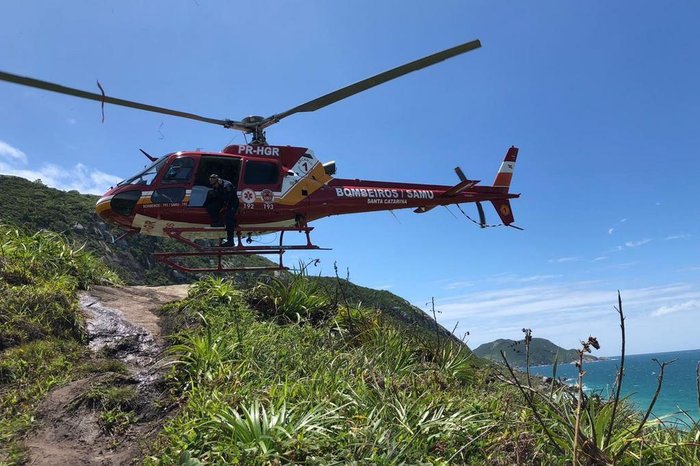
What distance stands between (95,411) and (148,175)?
587 centimetres

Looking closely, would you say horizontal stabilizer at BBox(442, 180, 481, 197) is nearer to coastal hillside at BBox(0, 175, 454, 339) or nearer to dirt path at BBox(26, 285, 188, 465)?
dirt path at BBox(26, 285, 188, 465)

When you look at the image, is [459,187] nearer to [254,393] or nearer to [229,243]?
[229,243]

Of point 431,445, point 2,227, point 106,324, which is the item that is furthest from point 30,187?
point 431,445

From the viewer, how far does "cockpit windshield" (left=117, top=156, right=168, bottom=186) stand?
9.23 m

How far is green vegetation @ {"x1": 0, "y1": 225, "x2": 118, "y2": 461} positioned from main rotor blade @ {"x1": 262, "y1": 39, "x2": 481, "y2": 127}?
4.87 meters

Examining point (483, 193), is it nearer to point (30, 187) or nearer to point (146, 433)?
point (146, 433)

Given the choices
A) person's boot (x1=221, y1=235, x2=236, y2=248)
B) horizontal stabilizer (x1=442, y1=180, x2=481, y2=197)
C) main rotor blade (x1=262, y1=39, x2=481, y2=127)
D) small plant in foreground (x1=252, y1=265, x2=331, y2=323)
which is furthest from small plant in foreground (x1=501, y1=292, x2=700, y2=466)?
horizontal stabilizer (x1=442, y1=180, x2=481, y2=197)

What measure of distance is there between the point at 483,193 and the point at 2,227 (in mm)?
10818

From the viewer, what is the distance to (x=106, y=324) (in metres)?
6.33

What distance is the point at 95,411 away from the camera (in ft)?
14.5

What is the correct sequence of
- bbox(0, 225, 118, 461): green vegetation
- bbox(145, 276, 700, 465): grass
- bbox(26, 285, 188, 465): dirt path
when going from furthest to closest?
1. bbox(0, 225, 118, 461): green vegetation
2. bbox(26, 285, 188, 465): dirt path
3. bbox(145, 276, 700, 465): grass

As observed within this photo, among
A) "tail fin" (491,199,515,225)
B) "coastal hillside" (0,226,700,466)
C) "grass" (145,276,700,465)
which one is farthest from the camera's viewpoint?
"tail fin" (491,199,515,225)

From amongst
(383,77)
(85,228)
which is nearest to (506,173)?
(383,77)

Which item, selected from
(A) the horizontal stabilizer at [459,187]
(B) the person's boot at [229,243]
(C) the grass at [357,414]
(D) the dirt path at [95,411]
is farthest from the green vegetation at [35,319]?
(A) the horizontal stabilizer at [459,187]
